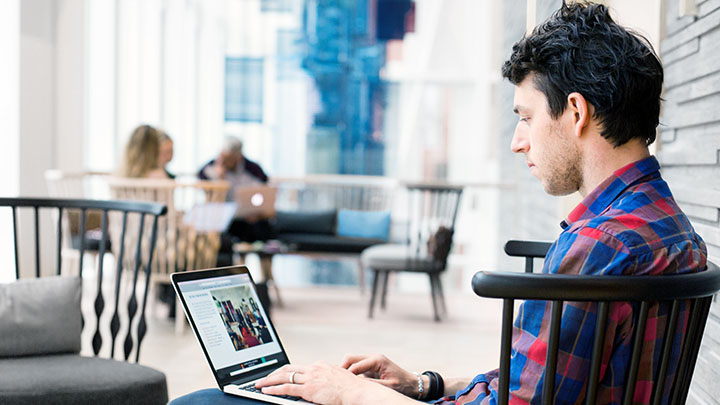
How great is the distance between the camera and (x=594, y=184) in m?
1.06

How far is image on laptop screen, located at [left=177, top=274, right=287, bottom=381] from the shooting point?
131 centimetres

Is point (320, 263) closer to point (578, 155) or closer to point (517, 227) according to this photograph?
point (517, 227)

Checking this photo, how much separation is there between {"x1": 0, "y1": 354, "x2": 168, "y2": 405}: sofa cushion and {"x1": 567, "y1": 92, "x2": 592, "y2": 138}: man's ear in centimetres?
134

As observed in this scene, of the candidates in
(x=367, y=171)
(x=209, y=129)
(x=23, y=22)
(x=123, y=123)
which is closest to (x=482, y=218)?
(x=367, y=171)

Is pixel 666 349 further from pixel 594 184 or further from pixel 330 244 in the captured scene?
pixel 330 244

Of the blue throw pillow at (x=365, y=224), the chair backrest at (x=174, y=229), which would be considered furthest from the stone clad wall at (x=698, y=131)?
the blue throw pillow at (x=365, y=224)

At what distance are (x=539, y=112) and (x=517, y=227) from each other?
4.32 meters

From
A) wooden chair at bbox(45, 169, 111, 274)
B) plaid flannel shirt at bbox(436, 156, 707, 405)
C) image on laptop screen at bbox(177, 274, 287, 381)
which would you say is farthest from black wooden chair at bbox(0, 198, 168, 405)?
wooden chair at bbox(45, 169, 111, 274)

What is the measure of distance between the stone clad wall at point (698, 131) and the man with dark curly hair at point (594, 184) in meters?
0.64

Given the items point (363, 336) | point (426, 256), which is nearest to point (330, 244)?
point (426, 256)

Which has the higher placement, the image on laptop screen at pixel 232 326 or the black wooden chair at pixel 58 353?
the image on laptop screen at pixel 232 326

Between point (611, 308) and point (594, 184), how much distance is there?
20 cm

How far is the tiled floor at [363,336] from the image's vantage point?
369cm

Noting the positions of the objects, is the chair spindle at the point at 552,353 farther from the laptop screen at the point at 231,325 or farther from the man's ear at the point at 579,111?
the laptop screen at the point at 231,325
